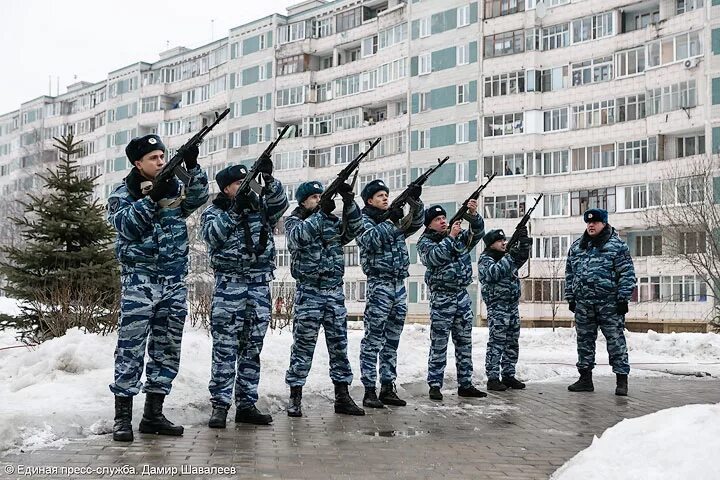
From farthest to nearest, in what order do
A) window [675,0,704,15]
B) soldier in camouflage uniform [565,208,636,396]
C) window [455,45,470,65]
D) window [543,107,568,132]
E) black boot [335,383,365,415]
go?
window [455,45,470,65]
window [543,107,568,132]
window [675,0,704,15]
soldier in camouflage uniform [565,208,636,396]
black boot [335,383,365,415]

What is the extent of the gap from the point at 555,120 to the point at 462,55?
683cm

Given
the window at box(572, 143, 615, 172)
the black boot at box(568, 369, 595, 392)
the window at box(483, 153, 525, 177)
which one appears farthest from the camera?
the window at box(483, 153, 525, 177)

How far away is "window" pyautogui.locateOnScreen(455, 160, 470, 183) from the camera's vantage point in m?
44.6

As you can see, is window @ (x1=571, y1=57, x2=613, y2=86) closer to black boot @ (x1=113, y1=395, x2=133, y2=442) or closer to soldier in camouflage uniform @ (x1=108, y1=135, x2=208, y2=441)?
soldier in camouflage uniform @ (x1=108, y1=135, x2=208, y2=441)

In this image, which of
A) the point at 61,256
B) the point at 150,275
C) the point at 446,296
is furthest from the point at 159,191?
the point at 61,256

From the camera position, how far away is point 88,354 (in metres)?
9.14

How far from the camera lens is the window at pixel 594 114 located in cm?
4004

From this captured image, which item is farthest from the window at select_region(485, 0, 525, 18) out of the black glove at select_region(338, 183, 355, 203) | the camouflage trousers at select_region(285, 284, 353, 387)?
the camouflage trousers at select_region(285, 284, 353, 387)

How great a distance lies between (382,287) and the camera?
9.54 metres

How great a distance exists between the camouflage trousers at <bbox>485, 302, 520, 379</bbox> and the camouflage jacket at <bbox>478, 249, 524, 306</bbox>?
10 cm

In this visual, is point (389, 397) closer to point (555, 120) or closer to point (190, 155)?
point (190, 155)

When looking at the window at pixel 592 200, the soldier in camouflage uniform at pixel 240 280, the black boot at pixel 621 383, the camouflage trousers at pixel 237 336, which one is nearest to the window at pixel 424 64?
the window at pixel 592 200

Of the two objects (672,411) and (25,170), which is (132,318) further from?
(25,170)

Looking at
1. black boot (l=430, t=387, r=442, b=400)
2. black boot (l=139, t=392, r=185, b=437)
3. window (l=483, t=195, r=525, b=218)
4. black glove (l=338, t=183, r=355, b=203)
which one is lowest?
black boot (l=430, t=387, r=442, b=400)
